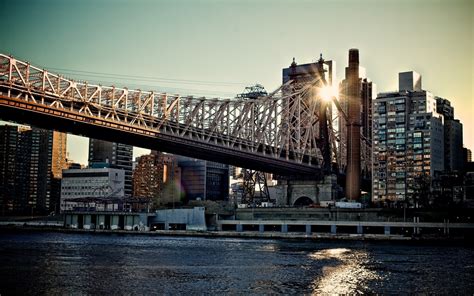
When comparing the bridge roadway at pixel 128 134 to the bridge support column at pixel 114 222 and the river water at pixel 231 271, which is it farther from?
the bridge support column at pixel 114 222

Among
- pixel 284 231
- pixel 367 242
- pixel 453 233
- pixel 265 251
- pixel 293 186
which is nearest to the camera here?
pixel 265 251

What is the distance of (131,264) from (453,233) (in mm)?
84139

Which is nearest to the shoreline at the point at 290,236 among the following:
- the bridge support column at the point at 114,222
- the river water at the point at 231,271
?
the bridge support column at the point at 114,222

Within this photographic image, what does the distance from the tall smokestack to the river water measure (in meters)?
70.3

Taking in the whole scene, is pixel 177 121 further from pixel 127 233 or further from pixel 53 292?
pixel 53 292

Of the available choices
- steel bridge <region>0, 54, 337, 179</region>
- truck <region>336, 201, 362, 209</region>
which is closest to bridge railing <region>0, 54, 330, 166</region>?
steel bridge <region>0, 54, 337, 179</region>

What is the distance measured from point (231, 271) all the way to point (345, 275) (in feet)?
41.8

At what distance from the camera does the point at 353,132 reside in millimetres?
182125

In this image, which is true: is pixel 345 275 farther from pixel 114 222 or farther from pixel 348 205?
pixel 114 222

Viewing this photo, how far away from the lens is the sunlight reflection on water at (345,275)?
63125 millimetres

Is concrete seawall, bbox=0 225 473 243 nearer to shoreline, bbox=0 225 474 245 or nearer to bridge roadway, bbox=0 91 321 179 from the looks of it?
shoreline, bbox=0 225 474 245

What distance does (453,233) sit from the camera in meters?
143

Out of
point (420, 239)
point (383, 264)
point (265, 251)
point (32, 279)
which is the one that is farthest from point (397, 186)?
point (32, 279)

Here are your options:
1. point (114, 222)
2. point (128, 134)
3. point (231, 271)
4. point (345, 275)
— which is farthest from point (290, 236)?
point (345, 275)
